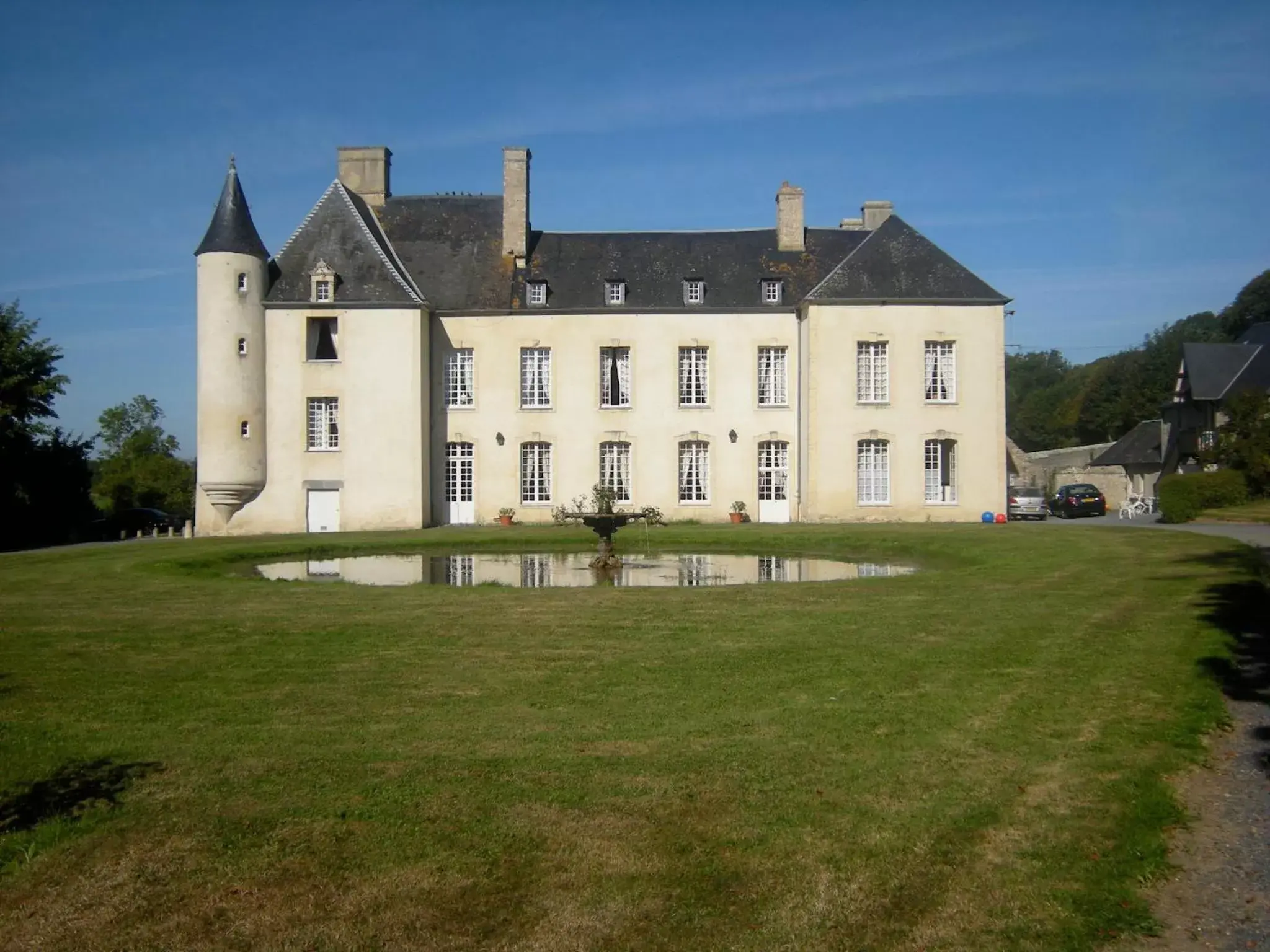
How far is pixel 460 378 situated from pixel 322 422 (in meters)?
4.24

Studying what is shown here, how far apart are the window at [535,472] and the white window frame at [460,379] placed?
2176 millimetres

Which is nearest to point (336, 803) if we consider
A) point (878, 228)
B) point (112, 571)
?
point (112, 571)

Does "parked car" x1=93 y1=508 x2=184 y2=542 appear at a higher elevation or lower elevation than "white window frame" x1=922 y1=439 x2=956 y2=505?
lower

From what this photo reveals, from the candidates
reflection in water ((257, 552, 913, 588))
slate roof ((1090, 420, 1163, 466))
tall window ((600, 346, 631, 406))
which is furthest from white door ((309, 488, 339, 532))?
slate roof ((1090, 420, 1163, 466))

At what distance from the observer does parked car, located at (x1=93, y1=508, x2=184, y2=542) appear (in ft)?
119

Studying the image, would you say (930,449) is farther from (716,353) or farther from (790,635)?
(790,635)

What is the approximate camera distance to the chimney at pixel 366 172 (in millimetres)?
34750

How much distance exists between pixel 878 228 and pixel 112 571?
23.2 metres

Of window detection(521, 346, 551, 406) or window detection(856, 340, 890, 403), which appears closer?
window detection(856, 340, 890, 403)

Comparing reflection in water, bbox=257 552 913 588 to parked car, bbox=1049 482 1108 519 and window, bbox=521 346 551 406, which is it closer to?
window, bbox=521 346 551 406

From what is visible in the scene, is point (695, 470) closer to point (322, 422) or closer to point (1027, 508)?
point (322, 422)

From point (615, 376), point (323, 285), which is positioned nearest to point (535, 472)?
point (615, 376)

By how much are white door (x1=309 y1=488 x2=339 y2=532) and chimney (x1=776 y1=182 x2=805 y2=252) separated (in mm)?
15338

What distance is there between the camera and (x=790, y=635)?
9.96 metres
